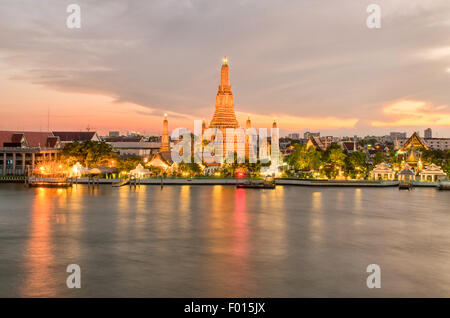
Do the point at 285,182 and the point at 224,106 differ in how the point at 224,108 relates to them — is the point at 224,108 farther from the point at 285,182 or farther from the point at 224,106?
the point at 285,182

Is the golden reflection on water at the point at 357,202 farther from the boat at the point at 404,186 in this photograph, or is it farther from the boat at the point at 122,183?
the boat at the point at 122,183

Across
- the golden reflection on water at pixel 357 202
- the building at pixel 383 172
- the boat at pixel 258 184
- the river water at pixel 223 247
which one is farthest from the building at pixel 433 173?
the boat at pixel 258 184

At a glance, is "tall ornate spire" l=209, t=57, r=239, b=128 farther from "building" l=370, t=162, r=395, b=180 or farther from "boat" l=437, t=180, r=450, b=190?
"boat" l=437, t=180, r=450, b=190

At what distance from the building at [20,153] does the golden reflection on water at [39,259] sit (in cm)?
4211

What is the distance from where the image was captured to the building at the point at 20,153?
69188mm

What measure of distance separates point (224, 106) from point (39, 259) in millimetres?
61219

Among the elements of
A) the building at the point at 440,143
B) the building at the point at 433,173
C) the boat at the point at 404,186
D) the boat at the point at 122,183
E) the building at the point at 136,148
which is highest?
the building at the point at 440,143

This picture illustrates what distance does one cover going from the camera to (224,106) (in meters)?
77.9

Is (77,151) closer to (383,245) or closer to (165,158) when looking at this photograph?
(165,158)

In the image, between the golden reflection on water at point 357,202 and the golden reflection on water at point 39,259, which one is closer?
the golden reflection on water at point 39,259

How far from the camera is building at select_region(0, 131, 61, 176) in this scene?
6919cm

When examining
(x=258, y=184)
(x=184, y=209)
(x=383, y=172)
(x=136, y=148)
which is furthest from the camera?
(x=136, y=148)

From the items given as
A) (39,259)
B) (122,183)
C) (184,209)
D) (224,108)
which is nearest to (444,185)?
(184,209)

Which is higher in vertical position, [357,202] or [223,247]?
[357,202]
